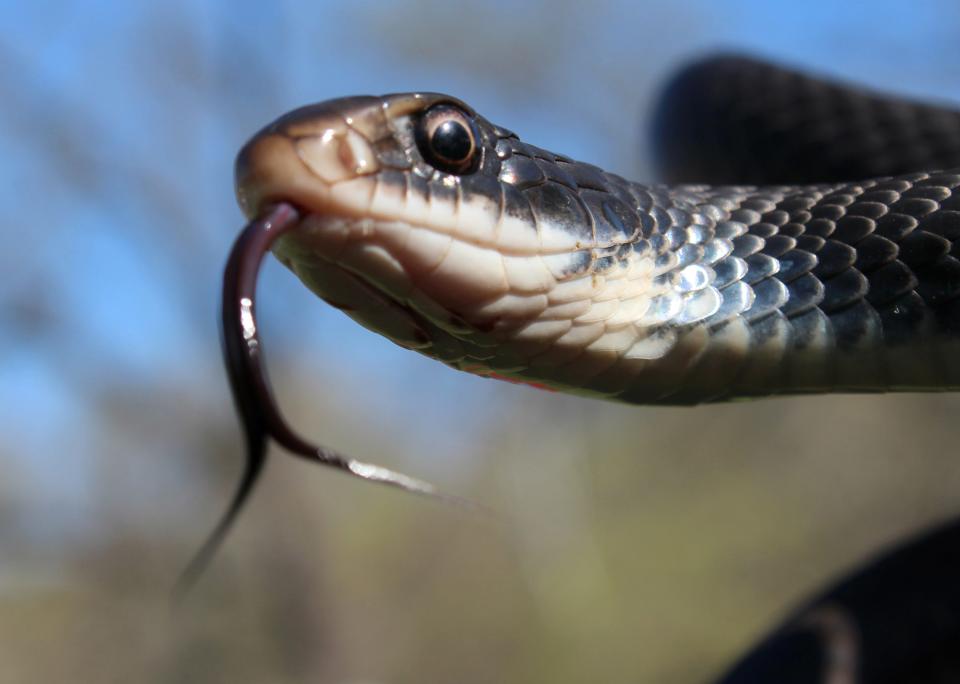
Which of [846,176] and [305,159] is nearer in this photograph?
[305,159]

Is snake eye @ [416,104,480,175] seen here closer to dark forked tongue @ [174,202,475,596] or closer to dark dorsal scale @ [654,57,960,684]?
dark forked tongue @ [174,202,475,596]

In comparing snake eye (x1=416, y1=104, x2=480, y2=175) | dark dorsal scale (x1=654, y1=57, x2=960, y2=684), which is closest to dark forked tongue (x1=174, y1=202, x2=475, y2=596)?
snake eye (x1=416, y1=104, x2=480, y2=175)

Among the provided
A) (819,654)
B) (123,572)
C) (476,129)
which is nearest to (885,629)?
(819,654)

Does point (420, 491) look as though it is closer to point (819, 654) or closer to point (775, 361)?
point (775, 361)

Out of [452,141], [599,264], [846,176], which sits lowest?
[846,176]

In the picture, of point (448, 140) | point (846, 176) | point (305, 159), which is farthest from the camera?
point (846, 176)

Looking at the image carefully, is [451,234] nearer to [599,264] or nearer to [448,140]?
[448,140]

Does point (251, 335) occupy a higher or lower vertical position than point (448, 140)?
lower

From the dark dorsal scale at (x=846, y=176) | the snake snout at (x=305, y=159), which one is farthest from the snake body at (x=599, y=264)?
the dark dorsal scale at (x=846, y=176)

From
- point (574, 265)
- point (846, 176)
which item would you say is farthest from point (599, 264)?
point (846, 176)
